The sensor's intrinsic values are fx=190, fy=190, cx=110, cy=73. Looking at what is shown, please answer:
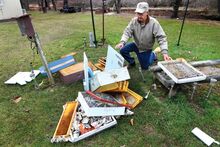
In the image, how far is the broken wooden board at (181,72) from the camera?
243cm

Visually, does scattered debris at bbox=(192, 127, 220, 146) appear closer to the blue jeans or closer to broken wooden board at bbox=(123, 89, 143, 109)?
broken wooden board at bbox=(123, 89, 143, 109)

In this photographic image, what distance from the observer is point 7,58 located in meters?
4.52

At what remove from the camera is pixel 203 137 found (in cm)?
214

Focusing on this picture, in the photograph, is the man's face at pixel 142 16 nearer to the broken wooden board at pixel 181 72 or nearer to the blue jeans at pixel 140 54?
the blue jeans at pixel 140 54

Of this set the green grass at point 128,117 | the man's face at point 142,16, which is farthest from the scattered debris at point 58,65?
the man's face at point 142,16

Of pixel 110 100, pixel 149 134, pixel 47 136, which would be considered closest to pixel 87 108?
pixel 110 100

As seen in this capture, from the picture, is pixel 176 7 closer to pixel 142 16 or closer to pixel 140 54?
pixel 140 54

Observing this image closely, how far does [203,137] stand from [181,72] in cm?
87

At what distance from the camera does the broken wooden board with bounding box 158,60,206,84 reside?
243 centimetres

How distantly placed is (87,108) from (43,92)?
3.88 ft

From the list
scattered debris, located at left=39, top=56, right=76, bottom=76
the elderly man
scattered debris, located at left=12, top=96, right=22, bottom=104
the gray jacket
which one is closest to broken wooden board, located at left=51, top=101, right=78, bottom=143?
scattered debris, located at left=12, top=96, right=22, bottom=104

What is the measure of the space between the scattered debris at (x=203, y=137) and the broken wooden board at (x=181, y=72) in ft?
1.97

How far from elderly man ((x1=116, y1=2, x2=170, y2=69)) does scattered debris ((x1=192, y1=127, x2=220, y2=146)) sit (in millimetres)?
1076

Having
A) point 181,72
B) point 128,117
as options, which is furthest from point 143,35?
point 128,117
